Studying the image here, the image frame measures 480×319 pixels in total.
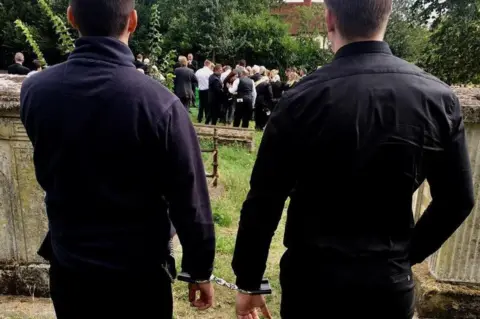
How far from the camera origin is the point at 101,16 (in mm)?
1916

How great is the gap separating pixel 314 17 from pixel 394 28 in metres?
7.25

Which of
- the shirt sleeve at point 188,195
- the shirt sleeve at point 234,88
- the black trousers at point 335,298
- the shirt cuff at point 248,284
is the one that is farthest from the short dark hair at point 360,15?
the shirt sleeve at point 234,88

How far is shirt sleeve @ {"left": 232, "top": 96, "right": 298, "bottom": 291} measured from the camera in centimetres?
179

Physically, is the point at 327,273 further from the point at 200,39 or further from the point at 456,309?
the point at 200,39

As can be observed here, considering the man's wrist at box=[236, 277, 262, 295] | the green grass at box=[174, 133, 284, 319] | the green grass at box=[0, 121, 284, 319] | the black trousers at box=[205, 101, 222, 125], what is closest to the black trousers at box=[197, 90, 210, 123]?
the black trousers at box=[205, 101, 222, 125]

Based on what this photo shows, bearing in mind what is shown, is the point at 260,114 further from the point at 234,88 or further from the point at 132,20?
the point at 132,20

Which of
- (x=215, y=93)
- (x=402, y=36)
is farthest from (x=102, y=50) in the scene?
(x=402, y=36)

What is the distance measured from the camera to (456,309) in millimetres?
3566

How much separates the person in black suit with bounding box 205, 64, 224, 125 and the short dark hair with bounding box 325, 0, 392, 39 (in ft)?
→ 37.8

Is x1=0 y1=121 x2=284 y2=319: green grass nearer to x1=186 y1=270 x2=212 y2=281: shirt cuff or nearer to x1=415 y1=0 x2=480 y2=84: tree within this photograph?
x1=186 y1=270 x2=212 y2=281: shirt cuff

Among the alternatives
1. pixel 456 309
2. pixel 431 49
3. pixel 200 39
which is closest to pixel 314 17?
pixel 200 39

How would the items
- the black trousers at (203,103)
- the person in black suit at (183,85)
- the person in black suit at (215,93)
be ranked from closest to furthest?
the person in black suit at (183,85) < the person in black suit at (215,93) < the black trousers at (203,103)

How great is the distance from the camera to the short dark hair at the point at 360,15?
67.0 inches

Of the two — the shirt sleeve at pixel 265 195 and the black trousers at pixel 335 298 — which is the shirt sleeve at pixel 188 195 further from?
the black trousers at pixel 335 298
